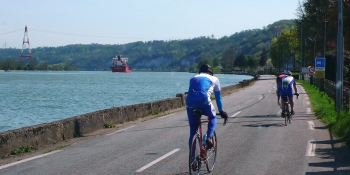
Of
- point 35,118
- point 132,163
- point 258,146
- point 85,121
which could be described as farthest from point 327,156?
point 35,118

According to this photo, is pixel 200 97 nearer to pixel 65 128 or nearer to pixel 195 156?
pixel 195 156

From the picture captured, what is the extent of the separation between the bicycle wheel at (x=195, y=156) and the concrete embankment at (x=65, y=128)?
4.92 meters

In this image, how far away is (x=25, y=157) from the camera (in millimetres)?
11289

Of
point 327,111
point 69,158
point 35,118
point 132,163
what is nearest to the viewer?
point 132,163

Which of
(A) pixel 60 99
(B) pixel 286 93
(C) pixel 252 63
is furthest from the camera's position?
(C) pixel 252 63

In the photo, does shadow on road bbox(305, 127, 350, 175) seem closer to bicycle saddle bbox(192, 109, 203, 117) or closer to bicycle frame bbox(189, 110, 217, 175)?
→ bicycle frame bbox(189, 110, 217, 175)

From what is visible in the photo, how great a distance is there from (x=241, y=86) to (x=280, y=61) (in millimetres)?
72419

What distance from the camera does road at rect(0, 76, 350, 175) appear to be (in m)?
9.48

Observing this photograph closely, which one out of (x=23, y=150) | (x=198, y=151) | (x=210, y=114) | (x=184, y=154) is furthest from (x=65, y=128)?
(x=210, y=114)

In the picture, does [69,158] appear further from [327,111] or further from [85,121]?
[327,111]

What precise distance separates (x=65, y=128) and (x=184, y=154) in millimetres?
4481

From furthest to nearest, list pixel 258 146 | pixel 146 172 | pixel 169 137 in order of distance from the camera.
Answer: pixel 169 137, pixel 258 146, pixel 146 172

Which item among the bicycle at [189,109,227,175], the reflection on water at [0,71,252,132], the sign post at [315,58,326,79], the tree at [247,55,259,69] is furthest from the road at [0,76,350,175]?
the tree at [247,55,259,69]

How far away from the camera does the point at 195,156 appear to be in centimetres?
838
